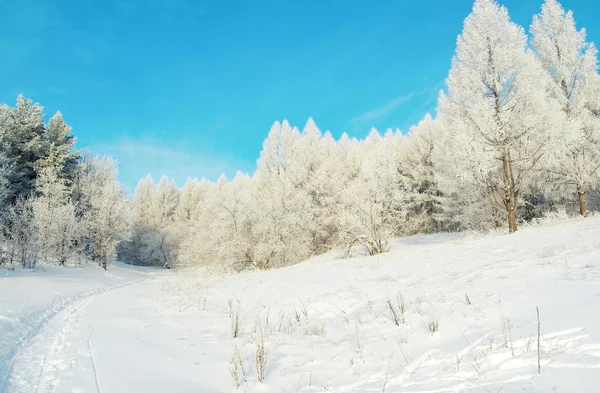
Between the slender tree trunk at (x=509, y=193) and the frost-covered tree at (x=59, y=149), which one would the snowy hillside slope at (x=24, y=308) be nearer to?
the slender tree trunk at (x=509, y=193)

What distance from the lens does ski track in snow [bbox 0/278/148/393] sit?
4.10m

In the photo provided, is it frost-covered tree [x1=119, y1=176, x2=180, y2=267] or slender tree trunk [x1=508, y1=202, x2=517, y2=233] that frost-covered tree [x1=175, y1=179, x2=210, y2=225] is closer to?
frost-covered tree [x1=119, y1=176, x2=180, y2=267]

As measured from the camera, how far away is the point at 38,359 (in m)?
5.11

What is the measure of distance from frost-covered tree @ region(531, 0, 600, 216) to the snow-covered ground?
11837 mm

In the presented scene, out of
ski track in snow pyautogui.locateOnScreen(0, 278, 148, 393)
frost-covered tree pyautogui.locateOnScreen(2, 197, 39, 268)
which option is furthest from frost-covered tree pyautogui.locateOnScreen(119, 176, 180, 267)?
ski track in snow pyautogui.locateOnScreen(0, 278, 148, 393)

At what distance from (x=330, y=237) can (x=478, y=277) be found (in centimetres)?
2731

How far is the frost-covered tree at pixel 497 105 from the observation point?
14977 mm

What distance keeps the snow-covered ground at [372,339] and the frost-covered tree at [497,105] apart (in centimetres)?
623

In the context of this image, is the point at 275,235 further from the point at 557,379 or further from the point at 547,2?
the point at 557,379

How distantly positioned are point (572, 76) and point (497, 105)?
7362mm

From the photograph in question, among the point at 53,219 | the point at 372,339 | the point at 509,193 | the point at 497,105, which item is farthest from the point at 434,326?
the point at 53,219

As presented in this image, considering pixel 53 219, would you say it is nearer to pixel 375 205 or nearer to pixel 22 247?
pixel 22 247

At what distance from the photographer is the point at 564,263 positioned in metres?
6.58

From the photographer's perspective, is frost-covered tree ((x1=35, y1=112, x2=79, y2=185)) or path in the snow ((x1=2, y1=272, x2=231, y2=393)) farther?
frost-covered tree ((x1=35, y1=112, x2=79, y2=185))
